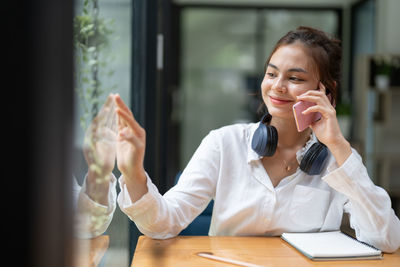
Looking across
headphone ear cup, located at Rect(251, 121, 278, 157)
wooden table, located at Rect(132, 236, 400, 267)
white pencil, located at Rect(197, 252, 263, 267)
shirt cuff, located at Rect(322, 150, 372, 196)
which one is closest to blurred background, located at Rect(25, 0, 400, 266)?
wooden table, located at Rect(132, 236, 400, 267)

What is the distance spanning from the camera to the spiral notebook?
1.12 m

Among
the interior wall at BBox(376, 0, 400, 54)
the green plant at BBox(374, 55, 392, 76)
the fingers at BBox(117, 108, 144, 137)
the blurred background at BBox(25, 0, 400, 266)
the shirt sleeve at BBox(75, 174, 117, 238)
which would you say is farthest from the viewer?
the interior wall at BBox(376, 0, 400, 54)

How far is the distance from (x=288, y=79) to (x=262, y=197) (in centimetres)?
38

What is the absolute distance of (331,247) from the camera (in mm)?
1184

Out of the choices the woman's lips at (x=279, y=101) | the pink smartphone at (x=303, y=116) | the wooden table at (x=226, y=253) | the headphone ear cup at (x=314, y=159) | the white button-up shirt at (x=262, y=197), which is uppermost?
the woman's lips at (x=279, y=101)

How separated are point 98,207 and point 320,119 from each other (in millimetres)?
767

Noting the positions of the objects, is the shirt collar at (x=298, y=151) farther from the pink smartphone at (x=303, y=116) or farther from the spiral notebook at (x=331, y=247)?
the spiral notebook at (x=331, y=247)

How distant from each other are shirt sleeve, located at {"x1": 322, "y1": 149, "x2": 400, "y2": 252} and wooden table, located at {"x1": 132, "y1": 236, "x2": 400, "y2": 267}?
0.16 ft

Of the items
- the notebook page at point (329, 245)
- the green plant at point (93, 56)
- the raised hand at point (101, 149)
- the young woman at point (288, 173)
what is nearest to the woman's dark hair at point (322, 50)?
the young woman at point (288, 173)

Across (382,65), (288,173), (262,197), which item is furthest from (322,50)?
(382,65)

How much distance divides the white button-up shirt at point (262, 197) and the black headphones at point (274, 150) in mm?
31

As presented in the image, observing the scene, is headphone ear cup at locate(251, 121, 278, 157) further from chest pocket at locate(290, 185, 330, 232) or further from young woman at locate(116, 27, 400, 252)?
chest pocket at locate(290, 185, 330, 232)

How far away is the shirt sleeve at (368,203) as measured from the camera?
127 centimetres

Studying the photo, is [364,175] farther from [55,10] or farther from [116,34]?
[55,10]
